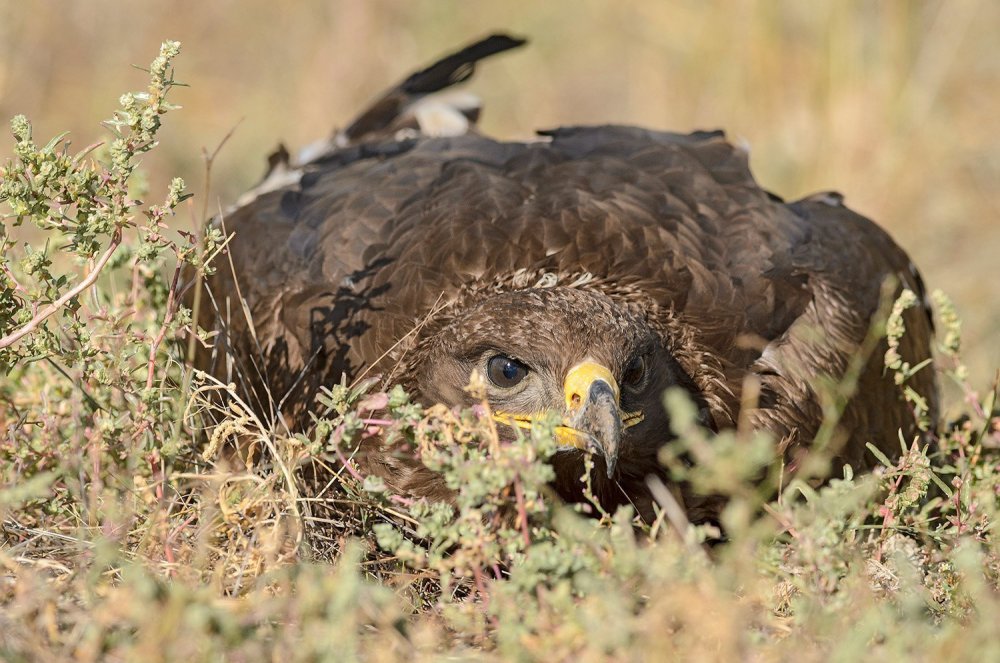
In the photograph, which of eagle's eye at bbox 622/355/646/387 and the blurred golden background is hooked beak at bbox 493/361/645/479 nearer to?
eagle's eye at bbox 622/355/646/387

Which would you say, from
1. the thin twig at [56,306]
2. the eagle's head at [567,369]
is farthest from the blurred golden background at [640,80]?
the thin twig at [56,306]

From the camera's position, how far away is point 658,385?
4359 millimetres

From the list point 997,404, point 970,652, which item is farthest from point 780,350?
point 970,652

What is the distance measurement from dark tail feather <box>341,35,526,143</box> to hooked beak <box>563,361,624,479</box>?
3158 mm

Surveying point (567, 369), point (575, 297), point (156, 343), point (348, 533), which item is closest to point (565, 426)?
point (567, 369)

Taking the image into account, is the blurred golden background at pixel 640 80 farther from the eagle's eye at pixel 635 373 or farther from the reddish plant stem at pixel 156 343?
the reddish plant stem at pixel 156 343

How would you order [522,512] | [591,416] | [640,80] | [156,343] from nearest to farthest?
[522,512] → [156,343] → [591,416] → [640,80]

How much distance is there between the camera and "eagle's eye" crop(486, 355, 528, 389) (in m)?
4.18

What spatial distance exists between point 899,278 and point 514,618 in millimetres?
3210

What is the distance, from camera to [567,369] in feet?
13.3

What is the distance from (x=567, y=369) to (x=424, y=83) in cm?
333

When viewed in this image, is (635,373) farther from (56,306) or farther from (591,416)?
(56,306)

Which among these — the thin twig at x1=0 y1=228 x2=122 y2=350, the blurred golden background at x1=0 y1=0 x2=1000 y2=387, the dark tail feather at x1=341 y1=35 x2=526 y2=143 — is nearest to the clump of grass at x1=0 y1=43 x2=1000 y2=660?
the thin twig at x1=0 y1=228 x2=122 y2=350

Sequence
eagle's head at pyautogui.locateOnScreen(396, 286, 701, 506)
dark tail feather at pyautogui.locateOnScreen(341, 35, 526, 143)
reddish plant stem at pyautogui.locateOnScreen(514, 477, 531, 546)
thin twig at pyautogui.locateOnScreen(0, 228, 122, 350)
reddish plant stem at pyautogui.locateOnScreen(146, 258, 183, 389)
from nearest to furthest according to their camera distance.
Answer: reddish plant stem at pyautogui.locateOnScreen(514, 477, 531, 546) < thin twig at pyautogui.locateOnScreen(0, 228, 122, 350) < reddish plant stem at pyautogui.locateOnScreen(146, 258, 183, 389) < eagle's head at pyautogui.locateOnScreen(396, 286, 701, 506) < dark tail feather at pyautogui.locateOnScreen(341, 35, 526, 143)
